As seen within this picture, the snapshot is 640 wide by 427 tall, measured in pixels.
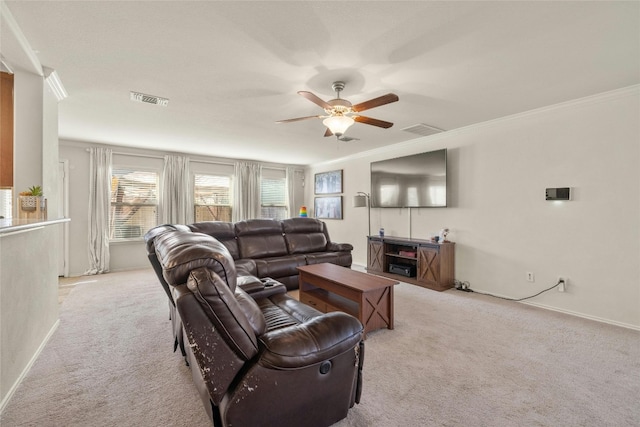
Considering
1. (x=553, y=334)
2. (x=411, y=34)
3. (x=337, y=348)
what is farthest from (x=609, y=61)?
(x=337, y=348)

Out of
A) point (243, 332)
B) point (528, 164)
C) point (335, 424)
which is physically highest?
point (528, 164)

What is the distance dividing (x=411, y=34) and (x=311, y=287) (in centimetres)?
280

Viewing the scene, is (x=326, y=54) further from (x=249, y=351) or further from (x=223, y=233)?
(x=223, y=233)

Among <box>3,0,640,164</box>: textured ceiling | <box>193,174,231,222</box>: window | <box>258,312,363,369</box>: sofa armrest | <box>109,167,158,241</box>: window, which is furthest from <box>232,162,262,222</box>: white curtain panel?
<box>258,312,363,369</box>: sofa armrest

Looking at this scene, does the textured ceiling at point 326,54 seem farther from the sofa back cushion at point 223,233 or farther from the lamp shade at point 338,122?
the sofa back cushion at point 223,233

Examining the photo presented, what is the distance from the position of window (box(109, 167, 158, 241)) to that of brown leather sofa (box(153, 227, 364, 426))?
5091 mm

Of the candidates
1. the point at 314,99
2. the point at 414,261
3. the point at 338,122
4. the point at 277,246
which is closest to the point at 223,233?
the point at 277,246

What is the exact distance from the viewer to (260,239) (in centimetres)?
459

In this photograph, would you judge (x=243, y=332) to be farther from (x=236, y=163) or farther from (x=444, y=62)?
(x=236, y=163)

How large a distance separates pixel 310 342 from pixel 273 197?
6.31 m

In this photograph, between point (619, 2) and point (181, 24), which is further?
point (181, 24)

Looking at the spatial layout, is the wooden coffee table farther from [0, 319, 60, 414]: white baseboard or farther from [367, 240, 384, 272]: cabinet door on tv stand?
[0, 319, 60, 414]: white baseboard

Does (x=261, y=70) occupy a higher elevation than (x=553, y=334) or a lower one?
higher

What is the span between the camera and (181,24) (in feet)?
6.28
